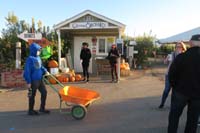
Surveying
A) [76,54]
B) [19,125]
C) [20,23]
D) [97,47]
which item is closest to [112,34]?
[97,47]

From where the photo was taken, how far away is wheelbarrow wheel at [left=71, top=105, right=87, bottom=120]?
281 inches

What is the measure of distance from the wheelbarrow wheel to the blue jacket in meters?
1.29

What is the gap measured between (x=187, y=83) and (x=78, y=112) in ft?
10.0

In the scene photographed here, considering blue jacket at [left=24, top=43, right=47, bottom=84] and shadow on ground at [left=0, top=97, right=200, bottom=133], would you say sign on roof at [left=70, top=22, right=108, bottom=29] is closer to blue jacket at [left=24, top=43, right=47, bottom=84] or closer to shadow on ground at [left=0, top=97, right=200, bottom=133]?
shadow on ground at [left=0, top=97, right=200, bottom=133]

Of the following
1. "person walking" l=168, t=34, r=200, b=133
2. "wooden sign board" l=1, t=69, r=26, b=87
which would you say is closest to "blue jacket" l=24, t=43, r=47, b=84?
"person walking" l=168, t=34, r=200, b=133

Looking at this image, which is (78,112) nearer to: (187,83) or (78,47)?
(187,83)

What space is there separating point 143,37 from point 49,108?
17.5m

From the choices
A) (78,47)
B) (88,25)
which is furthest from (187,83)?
(78,47)

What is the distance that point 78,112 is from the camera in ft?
23.5

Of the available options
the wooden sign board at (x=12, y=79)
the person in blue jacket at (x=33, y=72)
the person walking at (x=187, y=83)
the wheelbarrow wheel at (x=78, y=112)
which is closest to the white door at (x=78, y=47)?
the wooden sign board at (x=12, y=79)

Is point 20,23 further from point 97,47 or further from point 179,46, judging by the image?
point 179,46

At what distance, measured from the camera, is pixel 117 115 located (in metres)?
7.65

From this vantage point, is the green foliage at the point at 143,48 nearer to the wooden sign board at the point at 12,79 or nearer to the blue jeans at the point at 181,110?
the wooden sign board at the point at 12,79

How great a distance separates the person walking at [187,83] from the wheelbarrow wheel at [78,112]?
252 cm
